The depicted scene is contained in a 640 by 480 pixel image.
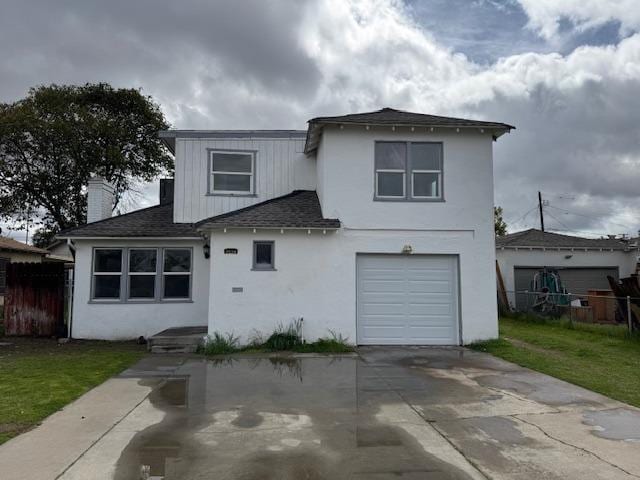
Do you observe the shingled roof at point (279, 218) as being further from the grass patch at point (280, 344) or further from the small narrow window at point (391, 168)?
the grass patch at point (280, 344)

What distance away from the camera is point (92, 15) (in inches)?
550

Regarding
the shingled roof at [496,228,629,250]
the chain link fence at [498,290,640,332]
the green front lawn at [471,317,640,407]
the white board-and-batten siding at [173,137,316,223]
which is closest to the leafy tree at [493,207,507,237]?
the shingled roof at [496,228,629,250]

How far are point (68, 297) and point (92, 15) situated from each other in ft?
27.3

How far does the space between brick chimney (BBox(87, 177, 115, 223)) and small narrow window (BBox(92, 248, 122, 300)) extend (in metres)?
2.12

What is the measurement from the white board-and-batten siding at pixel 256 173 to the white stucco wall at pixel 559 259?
469 inches

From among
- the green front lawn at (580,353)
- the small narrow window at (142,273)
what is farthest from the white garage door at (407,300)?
the small narrow window at (142,273)

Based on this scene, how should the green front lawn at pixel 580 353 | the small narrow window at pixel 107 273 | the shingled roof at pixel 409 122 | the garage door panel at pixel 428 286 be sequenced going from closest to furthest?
the green front lawn at pixel 580 353
the shingled roof at pixel 409 122
the garage door panel at pixel 428 286
the small narrow window at pixel 107 273

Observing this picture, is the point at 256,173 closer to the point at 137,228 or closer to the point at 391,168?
the point at 137,228

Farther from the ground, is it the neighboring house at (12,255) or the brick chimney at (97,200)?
the brick chimney at (97,200)

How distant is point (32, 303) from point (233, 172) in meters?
7.20

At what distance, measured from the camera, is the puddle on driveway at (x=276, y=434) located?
444 cm

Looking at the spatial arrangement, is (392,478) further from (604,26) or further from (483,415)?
(604,26)

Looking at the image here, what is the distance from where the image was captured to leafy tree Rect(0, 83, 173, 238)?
23594 mm

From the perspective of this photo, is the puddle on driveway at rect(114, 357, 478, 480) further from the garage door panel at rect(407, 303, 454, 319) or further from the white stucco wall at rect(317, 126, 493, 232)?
the white stucco wall at rect(317, 126, 493, 232)
